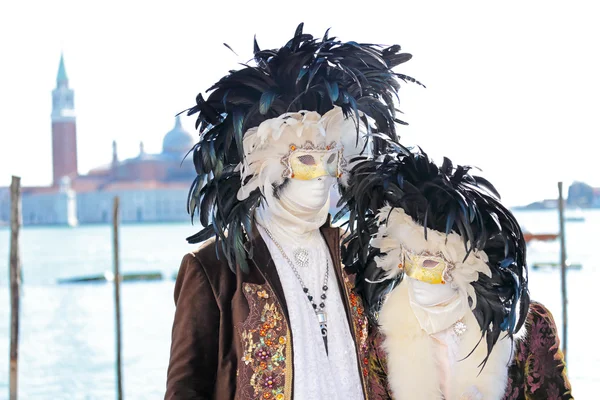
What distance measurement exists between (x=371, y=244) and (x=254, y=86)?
50 centimetres

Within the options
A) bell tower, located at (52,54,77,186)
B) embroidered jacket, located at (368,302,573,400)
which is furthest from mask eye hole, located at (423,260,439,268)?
bell tower, located at (52,54,77,186)

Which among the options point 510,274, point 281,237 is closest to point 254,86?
point 281,237

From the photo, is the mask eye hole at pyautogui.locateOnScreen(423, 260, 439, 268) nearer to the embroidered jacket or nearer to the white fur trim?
the white fur trim

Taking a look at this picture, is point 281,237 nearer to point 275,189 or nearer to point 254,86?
point 275,189

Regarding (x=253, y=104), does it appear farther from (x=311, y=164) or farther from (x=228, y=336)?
(x=228, y=336)

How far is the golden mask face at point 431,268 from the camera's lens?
1.97m

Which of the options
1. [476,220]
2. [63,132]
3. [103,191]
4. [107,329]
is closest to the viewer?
[476,220]

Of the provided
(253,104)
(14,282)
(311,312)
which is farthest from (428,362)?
(14,282)

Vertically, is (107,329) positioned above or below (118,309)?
below

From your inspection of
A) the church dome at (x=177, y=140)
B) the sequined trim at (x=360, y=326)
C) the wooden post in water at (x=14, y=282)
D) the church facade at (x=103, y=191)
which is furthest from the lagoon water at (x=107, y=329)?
the church facade at (x=103, y=191)

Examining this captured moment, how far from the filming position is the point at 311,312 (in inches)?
85.1

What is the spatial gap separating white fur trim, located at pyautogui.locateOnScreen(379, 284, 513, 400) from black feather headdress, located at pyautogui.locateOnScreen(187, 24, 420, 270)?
42cm

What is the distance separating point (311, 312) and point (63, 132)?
8620cm

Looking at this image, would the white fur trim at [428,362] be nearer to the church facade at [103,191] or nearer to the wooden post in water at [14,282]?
the wooden post in water at [14,282]
